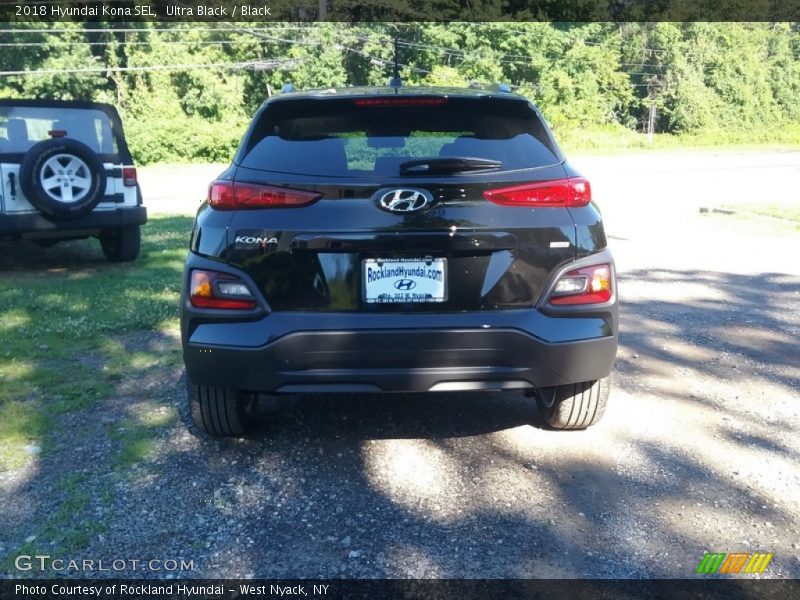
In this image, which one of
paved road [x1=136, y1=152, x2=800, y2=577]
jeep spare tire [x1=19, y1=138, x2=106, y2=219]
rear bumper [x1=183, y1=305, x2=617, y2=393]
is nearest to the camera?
paved road [x1=136, y1=152, x2=800, y2=577]

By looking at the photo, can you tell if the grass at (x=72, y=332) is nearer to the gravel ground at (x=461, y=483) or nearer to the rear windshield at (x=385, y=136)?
the gravel ground at (x=461, y=483)

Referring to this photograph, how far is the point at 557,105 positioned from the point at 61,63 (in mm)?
31048

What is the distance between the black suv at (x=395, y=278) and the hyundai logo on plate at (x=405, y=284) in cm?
1

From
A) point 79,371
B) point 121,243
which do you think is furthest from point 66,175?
point 79,371

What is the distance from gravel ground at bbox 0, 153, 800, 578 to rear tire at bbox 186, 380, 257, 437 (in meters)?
0.11

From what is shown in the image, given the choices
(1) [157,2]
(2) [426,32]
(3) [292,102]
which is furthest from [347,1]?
(3) [292,102]

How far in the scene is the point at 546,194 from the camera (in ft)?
11.8

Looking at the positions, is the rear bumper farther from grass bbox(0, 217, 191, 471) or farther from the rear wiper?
grass bbox(0, 217, 191, 471)

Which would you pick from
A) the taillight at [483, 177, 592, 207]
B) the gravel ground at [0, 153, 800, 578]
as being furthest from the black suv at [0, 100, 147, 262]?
the taillight at [483, 177, 592, 207]

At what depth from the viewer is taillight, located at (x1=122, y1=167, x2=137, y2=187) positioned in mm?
9000

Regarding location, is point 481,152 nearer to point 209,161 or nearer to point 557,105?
point 209,161

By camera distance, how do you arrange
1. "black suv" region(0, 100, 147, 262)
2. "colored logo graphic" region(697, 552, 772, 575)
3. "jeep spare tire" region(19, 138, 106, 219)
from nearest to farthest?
"colored logo graphic" region(697, 552, 772, 575)
"jeep spare tire" region(19, 138, 106, 219)
"black suv" region(0, 100, 147, 262)

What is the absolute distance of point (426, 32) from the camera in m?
50.3

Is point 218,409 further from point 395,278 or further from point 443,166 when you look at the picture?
point 443,166
